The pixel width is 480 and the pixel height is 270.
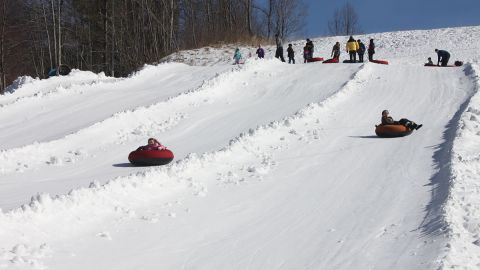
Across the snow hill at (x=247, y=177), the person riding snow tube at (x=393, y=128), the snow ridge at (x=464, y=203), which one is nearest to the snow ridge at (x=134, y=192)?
the snow hill at (x=247, y=177)

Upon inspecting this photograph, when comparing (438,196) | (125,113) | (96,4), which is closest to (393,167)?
(438,196)

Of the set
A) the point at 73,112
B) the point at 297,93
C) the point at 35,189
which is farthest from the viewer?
the point at 297,93

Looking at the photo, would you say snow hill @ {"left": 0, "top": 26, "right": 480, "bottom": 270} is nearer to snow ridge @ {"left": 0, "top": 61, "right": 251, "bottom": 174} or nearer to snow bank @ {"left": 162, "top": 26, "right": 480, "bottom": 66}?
snow ridge @ {"left": 0, "top": 61, "right": 251, "bottom": 174}

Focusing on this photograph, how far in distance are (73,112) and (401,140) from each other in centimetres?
1003

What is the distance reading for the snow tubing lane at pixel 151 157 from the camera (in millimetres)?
10953

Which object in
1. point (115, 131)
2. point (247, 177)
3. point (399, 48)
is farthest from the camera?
point (399, 48)

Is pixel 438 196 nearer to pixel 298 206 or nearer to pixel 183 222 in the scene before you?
pixel 298 206

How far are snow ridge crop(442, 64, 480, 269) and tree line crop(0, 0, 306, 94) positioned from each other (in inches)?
1036

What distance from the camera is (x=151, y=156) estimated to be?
10.9 metres

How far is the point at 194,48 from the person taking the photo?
37.8 m

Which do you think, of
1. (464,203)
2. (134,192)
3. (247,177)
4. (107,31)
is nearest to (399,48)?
(107,31)

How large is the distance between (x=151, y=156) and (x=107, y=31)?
27.1m

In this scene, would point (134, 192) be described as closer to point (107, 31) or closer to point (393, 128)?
point (393, 128)

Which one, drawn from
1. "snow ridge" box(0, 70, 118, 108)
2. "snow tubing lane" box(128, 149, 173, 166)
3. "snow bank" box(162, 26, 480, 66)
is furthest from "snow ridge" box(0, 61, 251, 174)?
"snow bank" box(162, 26, 480, 66)
